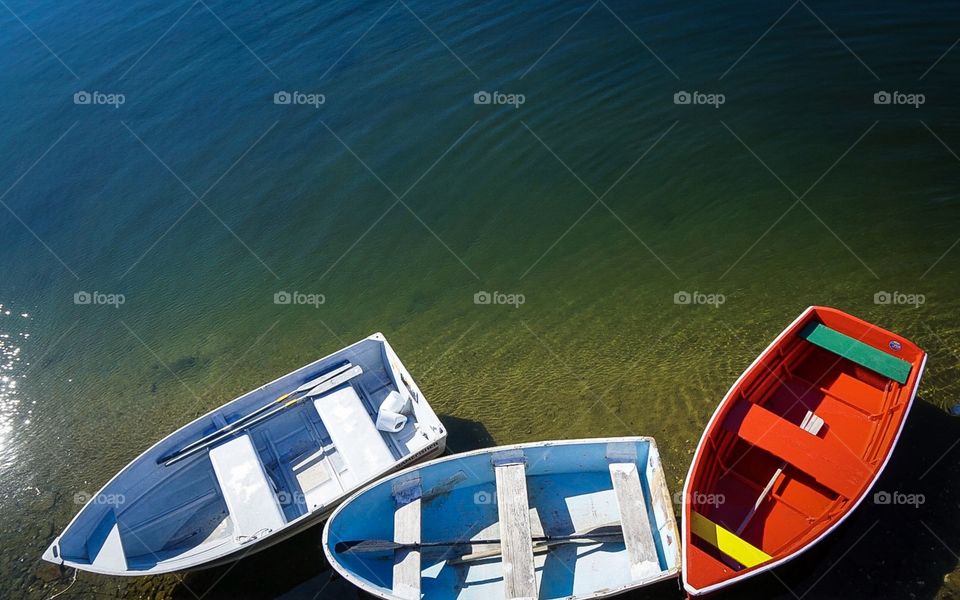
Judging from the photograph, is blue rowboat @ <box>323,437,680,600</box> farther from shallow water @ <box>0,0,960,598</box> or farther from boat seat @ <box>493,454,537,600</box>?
shallow water @ <box>0,0,960,598</box>

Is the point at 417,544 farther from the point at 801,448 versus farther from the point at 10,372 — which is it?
the point at 10,372

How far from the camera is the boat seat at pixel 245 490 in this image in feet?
28.5

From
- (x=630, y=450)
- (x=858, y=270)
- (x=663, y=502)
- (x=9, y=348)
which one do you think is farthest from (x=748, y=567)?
(x=9, y=348)

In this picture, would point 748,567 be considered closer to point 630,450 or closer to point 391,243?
point 630,450

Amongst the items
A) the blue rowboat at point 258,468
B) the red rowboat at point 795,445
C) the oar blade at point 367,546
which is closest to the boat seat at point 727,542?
the red rowboat at point 795,445

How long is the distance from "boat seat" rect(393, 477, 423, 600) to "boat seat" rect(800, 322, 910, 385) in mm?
6557

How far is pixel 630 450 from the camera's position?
29.5 feet

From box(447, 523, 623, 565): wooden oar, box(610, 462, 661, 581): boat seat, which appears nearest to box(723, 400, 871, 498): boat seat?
box(610, 462, 661, 581): boat seat

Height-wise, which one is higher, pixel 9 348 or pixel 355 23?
pixel 355 23

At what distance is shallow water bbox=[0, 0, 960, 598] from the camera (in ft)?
36.0

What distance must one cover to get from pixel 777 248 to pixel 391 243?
8.29 metres

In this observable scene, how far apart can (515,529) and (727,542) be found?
8.85 ft

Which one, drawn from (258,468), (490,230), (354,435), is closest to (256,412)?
(258,468)

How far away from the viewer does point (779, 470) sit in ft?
29.6
